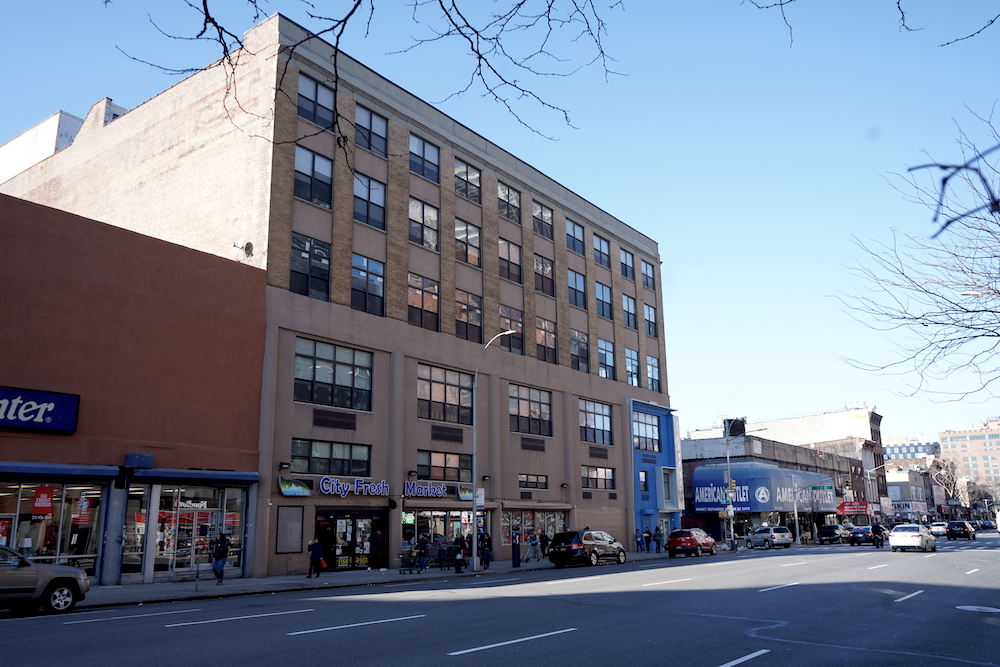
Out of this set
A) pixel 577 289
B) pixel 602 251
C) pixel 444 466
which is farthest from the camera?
pixel 602 251

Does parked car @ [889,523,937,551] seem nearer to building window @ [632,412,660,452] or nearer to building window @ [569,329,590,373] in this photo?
building window @ [632,412,660,452]

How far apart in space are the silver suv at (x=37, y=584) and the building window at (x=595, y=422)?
33975 millimetres

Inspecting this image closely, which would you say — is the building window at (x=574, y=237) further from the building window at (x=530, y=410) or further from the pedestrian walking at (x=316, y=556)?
the pedestrian walking at (x=316, y=556)

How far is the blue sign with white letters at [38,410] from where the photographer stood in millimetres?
22859

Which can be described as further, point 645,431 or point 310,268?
point 645,431

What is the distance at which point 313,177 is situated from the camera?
33.8 metres

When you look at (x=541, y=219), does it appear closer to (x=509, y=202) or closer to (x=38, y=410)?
(x=509, y=202)

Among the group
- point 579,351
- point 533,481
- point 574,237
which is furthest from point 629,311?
point 533,481

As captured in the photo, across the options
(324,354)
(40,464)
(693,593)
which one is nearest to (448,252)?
(324,354)

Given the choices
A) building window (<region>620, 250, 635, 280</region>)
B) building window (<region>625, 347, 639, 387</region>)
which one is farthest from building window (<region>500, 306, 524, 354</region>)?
building window (<region>620, 250, 635, 280</region>)

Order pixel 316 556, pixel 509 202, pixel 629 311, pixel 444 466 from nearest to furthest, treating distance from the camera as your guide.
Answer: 1. pixel 316 556
2. pixel 444 466
3. pixel 509 202
4. pixel 629 311

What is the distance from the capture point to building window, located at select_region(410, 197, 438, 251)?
38500 millimetres

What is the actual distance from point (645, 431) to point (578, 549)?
21615 millimetres

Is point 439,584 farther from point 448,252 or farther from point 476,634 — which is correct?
point 448,252
